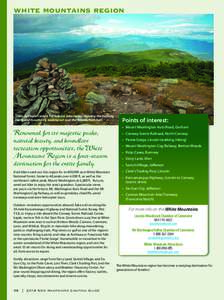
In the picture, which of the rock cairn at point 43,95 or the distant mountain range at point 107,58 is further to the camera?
the distant mountain range at point 107,58

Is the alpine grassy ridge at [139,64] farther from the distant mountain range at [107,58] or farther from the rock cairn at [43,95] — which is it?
the rock cairn at [43,95]

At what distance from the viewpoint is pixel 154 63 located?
617 cm

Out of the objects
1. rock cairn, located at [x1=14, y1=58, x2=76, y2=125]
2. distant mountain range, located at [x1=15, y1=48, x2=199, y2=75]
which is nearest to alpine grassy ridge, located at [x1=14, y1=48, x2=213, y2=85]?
distant mountain range, located at [x1=15, y1=48, x2=199, y2=75]

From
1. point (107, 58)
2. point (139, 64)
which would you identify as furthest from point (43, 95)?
point (139, 64)

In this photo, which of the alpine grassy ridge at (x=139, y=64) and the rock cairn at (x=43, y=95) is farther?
the alpine grassy ridge at (x=139, y=64)

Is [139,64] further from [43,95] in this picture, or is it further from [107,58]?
[43,95]

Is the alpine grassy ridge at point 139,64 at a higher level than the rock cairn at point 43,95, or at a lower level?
higher

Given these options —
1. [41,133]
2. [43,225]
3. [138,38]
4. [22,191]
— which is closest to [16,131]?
[41,133]

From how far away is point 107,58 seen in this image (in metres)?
6.19

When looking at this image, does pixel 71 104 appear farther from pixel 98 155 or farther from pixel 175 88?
pixel 175 88

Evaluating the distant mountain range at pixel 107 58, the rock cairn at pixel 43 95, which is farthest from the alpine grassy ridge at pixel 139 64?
the rock cairn at pixel 43 95

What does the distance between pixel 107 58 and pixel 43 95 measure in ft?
2.82

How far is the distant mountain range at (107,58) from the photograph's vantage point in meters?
6.09

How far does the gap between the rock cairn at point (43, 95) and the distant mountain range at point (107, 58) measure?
0.31 feet
